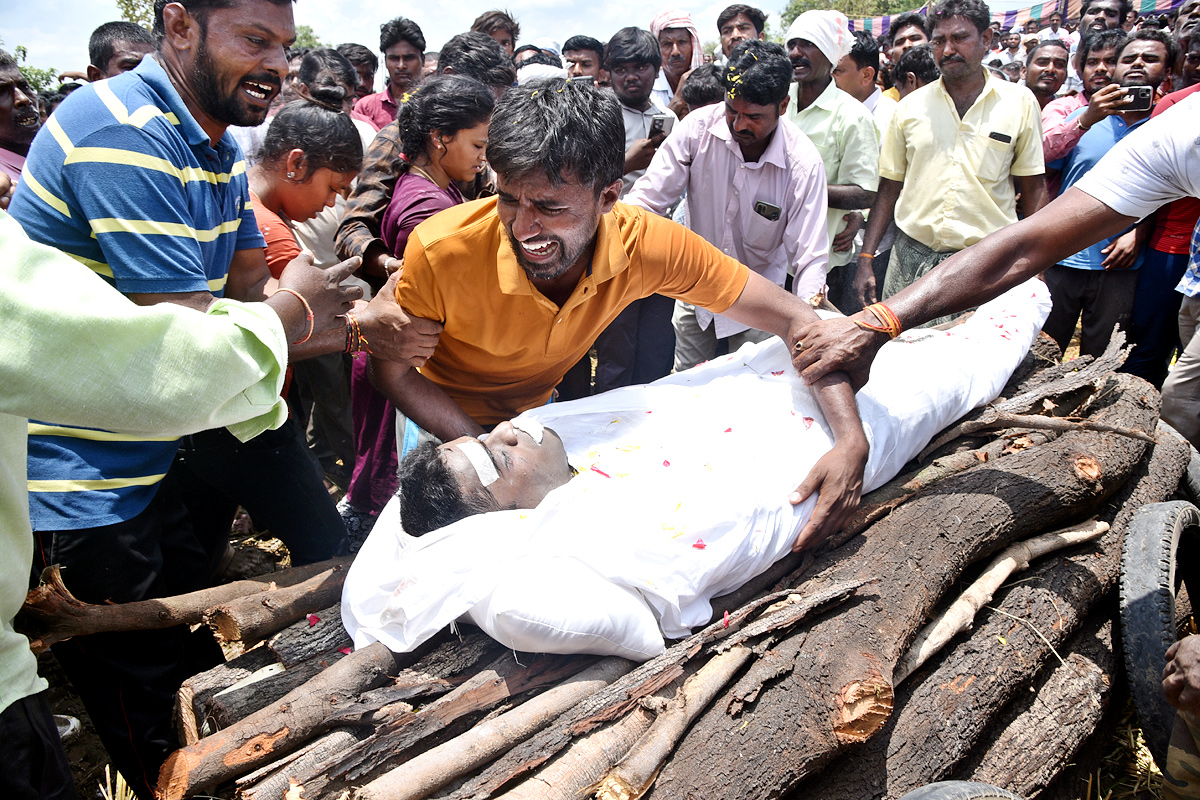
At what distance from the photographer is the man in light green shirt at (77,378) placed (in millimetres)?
1249

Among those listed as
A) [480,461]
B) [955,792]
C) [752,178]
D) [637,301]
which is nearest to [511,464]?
[480,461]

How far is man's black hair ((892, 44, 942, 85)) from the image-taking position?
6875mm

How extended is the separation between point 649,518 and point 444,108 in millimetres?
2432

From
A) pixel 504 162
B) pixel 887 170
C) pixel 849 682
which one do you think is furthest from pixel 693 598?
pixel 887 170

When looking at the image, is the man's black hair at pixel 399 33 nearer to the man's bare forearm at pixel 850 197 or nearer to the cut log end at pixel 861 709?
the man's bare forearm at pixel 850 197

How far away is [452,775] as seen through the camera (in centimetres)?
198

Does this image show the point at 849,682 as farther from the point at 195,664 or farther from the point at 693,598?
the point at 195,664

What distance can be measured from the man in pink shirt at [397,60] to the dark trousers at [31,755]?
20.1 feet

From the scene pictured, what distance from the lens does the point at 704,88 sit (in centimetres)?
559

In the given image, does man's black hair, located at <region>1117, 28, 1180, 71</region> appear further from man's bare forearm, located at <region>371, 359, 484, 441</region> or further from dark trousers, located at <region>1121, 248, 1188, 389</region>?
man's bare forearm, located at <region>371, 359, 484, 441</region>

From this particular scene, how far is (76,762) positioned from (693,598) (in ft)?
8.84

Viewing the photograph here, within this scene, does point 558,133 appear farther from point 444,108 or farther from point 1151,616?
point 1151,616

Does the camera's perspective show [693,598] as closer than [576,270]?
Yes

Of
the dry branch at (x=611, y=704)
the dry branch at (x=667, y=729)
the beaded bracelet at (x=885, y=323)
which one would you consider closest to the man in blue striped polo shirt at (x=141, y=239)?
the dry branch at (x=611, y=704)
